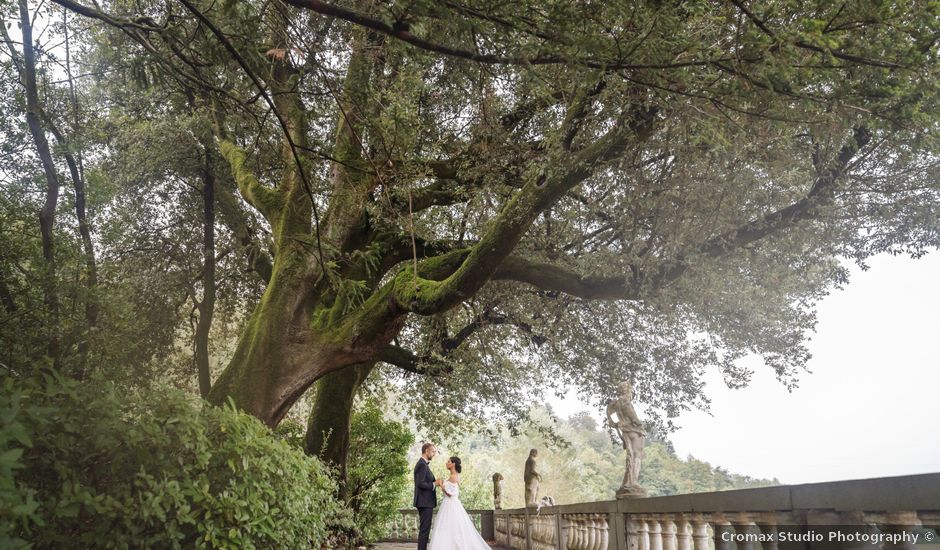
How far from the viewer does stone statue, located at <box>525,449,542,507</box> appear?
1365cm

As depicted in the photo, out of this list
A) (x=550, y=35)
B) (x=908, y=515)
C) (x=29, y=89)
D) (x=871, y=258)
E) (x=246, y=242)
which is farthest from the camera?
(x=246, y=242)

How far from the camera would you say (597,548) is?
8352 millimetres

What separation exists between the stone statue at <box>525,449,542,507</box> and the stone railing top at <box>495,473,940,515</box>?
8298mm

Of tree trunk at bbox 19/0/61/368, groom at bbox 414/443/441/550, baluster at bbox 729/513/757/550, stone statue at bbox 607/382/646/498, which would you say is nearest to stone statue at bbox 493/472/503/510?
groom at bbox 414/443/441/550

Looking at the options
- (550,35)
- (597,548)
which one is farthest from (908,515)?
(597,548)

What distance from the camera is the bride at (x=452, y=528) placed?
9.83 meters

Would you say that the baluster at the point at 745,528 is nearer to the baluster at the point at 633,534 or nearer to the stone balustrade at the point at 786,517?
the stone balustrade at the point at 786,517

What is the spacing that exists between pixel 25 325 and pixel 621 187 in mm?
7947

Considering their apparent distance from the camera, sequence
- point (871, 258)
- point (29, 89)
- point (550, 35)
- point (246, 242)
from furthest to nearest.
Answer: point (246, 242) → point (871, 258) → point (29, 89) → point (550, 35)

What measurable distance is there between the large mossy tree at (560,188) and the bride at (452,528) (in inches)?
94.1

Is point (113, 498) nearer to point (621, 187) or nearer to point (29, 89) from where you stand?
point (29, 89)

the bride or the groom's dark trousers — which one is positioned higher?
the groom's dark trousers

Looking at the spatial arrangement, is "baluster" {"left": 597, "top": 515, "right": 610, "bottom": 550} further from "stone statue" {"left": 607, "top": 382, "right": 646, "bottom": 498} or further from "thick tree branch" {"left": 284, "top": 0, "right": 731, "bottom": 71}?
"thick tree branch" {"left": 284, "top": 0, "right": 731, "bottom": 71}

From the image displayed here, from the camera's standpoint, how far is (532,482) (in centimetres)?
1379
